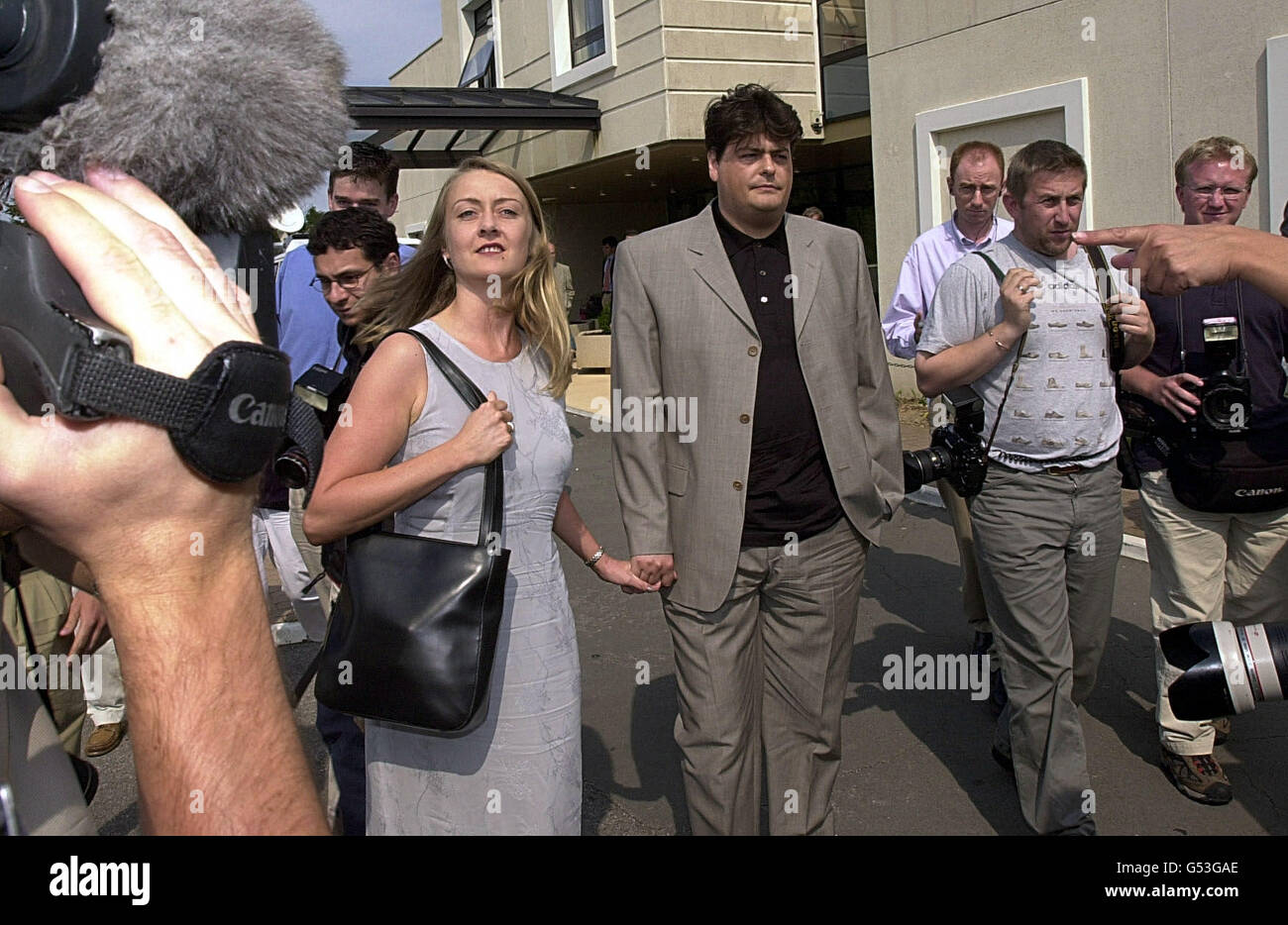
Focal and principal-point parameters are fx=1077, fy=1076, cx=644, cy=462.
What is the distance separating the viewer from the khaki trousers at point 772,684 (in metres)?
3.22

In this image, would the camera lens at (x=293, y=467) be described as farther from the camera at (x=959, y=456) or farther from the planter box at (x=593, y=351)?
the planter box at (x=593, y=351)

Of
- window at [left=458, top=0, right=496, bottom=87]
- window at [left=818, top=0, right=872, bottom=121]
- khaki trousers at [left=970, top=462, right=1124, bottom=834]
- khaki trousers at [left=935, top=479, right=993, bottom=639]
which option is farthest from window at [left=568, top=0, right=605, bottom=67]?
khaki trousers at [left=970, top=462, right=1124, bottom=834]

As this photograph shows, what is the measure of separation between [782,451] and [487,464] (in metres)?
1.05

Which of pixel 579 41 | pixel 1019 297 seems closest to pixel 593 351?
pixel 579 41

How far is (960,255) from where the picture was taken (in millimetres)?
5543

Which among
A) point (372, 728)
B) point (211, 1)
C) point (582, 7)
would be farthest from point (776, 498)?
point (582, 7)

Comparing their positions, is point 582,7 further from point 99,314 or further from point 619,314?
point 99,314

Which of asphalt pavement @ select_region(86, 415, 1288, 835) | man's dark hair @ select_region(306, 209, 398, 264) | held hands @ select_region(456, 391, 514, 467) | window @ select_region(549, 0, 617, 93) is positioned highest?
window @ select_region(549, 0, 617, 93)

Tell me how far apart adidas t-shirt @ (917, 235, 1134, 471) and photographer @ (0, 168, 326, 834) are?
3.22m

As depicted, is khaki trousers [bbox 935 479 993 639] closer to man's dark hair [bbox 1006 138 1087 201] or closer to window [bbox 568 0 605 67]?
man's dark hair [bbox 1006 138 1087 201]

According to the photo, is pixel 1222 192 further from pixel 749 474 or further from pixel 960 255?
pixel 749 474

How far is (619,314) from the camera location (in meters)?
3.36

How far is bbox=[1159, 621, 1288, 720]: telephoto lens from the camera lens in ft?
5.67
